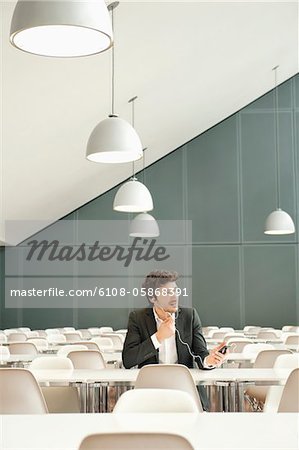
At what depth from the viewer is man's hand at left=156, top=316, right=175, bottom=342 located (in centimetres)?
496

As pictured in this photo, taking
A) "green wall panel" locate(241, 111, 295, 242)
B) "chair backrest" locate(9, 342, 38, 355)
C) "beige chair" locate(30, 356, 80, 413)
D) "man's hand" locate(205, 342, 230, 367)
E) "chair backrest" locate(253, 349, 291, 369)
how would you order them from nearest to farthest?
"man's hand" locate(205, 342, 230, 367) < "beige chair" locate(30, 356, 80, 413) < "chair backrest" locate(253, 349, 291, 369) < "chair backrest" locate(9, 342, 38, 355) < "green wall panel" locate(241, 111, 295, 242)

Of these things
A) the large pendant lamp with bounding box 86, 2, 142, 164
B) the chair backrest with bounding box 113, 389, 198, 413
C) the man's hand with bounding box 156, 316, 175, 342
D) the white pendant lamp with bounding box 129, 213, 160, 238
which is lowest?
the chair backrest with bounding box 113, 389, 198, 413

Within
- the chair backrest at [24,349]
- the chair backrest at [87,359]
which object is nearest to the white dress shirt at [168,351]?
the chair backrest at [87,359]

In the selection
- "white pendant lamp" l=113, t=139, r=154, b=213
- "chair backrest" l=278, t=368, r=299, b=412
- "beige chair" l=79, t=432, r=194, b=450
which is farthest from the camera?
"white pendant lamp" l=113, t=139, r=154, b=213

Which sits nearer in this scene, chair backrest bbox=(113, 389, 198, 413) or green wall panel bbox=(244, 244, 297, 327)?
chair backrest bbox=(113, 389, 198, 413)

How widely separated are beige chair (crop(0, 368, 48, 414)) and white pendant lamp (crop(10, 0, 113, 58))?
70.8 inches

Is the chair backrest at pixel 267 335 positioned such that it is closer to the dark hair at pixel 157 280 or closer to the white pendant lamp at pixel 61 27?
the dark hair at pixel 157 280

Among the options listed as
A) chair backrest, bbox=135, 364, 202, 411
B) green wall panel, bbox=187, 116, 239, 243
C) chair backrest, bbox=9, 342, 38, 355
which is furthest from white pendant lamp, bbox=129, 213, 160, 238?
chair backrest, bbox=135, 364, 202, 411

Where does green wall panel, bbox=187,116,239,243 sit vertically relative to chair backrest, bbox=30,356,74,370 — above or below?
above

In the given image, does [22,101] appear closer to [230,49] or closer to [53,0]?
[230,49]

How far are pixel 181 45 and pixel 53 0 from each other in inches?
256

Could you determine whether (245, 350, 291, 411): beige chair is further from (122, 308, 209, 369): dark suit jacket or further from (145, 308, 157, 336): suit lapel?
(145, 308, 157, 336): suit lapel

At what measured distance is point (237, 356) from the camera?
6504 mm

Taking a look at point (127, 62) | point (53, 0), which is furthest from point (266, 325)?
point (53, 0)
